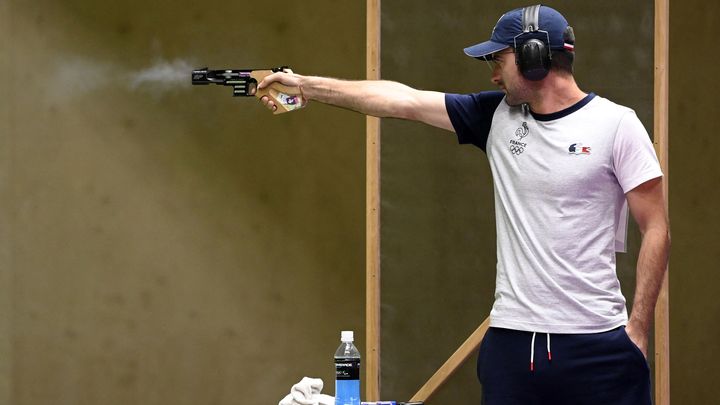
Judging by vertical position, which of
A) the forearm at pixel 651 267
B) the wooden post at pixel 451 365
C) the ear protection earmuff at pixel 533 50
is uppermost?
the ear protection earmuff at pixel 533 50

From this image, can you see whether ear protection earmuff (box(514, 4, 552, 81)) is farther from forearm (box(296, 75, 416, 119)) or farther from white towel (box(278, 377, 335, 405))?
white towel (box(278, 377, 335, 405))

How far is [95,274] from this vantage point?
494 cm

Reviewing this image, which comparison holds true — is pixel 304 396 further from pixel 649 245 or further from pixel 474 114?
pixel 649 245

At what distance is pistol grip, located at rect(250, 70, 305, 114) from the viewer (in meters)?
2.61

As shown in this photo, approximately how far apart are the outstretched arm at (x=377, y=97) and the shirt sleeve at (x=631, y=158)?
42cm

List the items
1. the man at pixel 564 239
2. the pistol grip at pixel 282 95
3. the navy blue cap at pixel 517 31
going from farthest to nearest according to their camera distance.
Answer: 1. the pistol grip at pixel 282 95
2. the navy blue cap at pixel 517 31
3. the man at pixel 564 239

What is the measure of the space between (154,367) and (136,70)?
4.91ft

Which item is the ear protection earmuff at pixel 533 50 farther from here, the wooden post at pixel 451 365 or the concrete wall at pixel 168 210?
the concrete wall at pixel 168 210

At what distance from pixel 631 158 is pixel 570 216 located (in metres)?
0.17

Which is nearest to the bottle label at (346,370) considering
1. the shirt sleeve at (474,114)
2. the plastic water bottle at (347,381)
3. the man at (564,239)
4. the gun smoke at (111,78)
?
the plastic water bottle at (347,381)

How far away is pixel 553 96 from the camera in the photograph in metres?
2.11

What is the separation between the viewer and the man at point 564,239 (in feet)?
6.54

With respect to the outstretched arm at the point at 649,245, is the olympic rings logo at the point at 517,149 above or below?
above

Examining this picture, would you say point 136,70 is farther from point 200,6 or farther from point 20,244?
point 20,244
